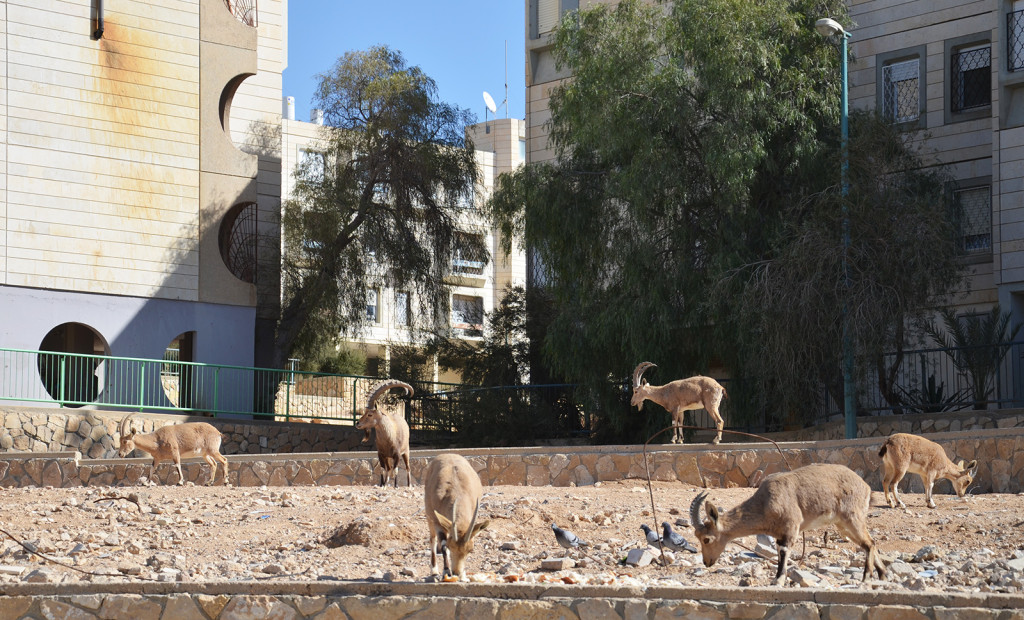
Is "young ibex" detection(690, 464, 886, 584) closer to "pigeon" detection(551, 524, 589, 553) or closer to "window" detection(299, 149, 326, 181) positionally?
"pigeon" detection(551, 524, 589, 553)

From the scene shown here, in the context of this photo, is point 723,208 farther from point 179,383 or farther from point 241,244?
point 241,244

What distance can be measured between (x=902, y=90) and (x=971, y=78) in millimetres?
1487

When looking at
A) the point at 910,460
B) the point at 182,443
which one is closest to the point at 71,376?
the point at 182,443

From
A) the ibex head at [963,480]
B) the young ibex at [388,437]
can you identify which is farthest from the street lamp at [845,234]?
the young ibex at [388,437]

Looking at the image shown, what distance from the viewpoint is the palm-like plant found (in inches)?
925

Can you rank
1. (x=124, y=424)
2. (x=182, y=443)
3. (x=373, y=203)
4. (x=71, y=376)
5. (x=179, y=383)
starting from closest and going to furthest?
(x=182, y=443)
(x=124, y=424)
(x=71, y=376)
(x=179, y=383)
(x=373, y=203)

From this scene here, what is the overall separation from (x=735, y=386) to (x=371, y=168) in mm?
11656

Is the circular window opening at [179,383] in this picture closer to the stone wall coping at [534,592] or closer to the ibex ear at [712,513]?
the stone wall coping at [534,592]

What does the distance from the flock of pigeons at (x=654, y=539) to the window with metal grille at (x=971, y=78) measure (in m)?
18.0

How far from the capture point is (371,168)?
3180 cm

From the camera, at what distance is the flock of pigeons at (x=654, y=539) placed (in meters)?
11.3

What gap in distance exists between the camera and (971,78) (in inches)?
1062

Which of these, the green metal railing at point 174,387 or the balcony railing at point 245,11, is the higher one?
the balcony railing at point 245,11

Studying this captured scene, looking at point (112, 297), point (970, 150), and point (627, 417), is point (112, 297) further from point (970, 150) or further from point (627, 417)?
point (970, 150)
